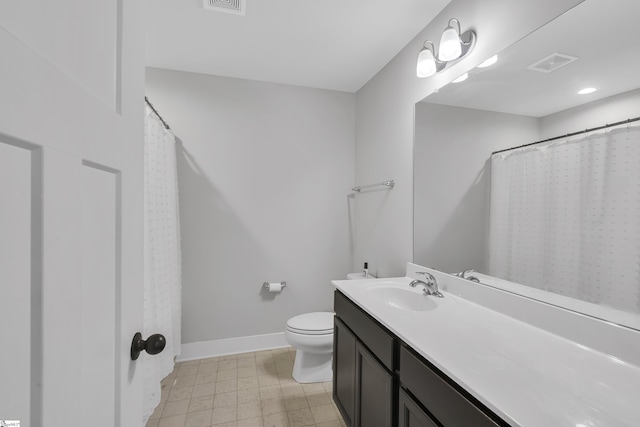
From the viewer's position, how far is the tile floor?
1.70 meters

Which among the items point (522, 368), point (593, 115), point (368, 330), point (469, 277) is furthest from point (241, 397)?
point (593, 115)

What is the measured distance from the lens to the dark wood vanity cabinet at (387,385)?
2.54ft

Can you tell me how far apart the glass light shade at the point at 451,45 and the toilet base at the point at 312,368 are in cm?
212

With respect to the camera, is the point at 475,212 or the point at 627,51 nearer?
the point at 627,51

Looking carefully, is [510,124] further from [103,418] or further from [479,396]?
[103,418]

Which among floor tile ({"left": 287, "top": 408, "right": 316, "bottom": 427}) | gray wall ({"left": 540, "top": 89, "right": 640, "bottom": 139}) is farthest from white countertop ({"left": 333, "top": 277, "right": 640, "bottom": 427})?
floor tile ({"left": 287, "top": 408, "right": 316, "bottom": 427})

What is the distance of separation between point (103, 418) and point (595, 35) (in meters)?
1.77

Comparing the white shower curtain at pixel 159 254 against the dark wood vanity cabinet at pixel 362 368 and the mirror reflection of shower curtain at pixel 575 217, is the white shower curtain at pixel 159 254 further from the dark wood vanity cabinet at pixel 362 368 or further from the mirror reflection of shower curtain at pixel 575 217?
the mirror reflection of shower curtain at pixel 575 217

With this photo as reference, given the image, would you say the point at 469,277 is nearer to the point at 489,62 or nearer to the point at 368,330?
the point at 368,330

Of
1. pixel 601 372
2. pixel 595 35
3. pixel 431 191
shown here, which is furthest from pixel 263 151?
pixel 601 372

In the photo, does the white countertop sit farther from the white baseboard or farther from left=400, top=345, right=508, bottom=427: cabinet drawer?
the white baseboard

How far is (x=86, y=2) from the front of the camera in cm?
50

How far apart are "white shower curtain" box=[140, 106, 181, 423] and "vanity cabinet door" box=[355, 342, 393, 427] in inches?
47.0

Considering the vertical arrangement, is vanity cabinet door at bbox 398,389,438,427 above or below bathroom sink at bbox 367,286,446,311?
below
